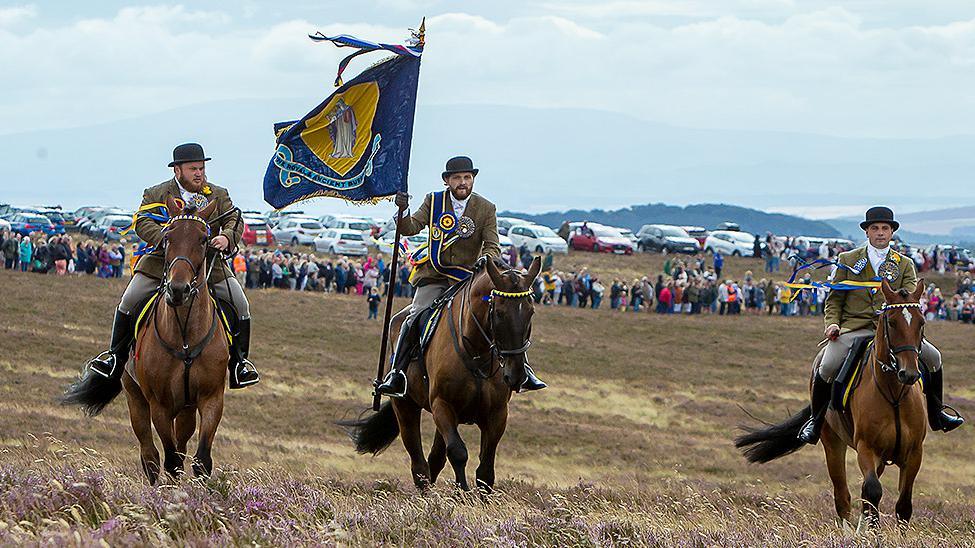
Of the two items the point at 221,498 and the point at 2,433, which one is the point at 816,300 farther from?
the point at 221,498

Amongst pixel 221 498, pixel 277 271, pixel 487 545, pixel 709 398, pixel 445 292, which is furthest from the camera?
pixel 277 271

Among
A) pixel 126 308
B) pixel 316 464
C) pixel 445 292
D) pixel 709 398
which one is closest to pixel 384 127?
pixel 445 292

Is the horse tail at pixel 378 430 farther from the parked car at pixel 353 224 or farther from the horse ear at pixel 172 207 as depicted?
the parked car at pixel 353 224

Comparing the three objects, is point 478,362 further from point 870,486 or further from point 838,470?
point 838,470

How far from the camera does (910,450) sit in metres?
12.5

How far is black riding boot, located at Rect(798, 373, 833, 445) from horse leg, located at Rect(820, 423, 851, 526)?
17 cm

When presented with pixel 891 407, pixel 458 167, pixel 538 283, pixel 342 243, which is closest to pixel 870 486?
pixel 891 407

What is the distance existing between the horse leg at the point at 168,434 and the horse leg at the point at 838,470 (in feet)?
22.3

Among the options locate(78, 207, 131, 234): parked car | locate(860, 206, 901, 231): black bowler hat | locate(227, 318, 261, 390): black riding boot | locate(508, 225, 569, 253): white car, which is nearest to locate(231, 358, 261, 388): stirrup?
locate(227, 318, 261, 390): black riding boot

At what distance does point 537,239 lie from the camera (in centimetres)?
7588

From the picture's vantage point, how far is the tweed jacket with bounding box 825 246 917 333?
42.7 ft

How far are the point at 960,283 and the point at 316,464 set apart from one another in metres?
51.8

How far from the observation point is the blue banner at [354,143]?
1409 cm

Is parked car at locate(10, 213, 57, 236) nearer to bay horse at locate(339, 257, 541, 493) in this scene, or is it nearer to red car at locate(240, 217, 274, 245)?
red car at locate(240, 217, 274, 245)
